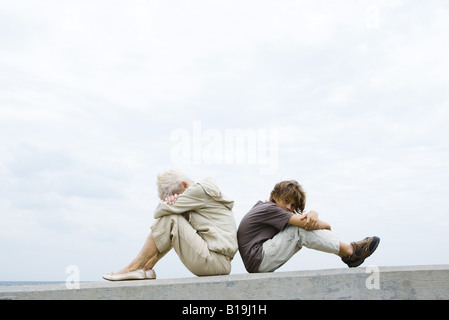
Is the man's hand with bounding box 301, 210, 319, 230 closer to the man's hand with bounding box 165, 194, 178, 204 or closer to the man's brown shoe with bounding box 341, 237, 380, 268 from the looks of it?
the man's brown shoe with bounding box 341, 237, 380, 268

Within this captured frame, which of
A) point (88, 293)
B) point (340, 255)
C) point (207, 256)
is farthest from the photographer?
point (340, 255)

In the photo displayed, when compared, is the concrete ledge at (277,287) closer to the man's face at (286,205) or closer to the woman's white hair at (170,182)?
the man's face at (286,205)

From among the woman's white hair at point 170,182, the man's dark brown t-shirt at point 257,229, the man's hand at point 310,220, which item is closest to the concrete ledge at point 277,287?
the man's dark brown t-shirt at point 257,229

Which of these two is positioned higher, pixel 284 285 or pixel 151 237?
pixel 151 237

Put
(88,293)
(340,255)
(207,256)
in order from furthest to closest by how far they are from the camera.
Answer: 1. (340,255)
2. (207,256)
3. (88,293)

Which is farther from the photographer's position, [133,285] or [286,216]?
[286,216]

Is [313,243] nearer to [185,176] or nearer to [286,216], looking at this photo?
[286,216]

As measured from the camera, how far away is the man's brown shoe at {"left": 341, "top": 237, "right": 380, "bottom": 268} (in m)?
5.06

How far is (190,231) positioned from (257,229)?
0.71 metres

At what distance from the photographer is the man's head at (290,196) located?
5.18m

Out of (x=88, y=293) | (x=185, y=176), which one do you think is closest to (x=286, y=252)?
(x=185, y=176)

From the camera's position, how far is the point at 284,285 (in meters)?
4.53

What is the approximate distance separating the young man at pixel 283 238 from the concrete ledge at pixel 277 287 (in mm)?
268
